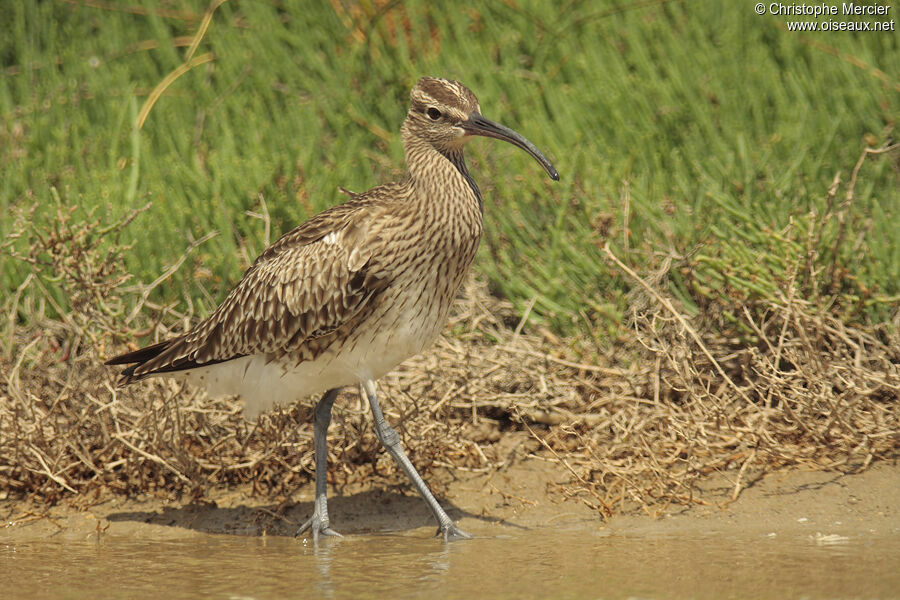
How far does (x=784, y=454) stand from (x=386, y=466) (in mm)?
1738

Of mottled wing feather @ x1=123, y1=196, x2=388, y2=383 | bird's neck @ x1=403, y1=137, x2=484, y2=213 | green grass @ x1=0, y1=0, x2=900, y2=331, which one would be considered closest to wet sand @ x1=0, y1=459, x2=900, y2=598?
mottled wing feather @ x1=123, y1=196, x2=388, y2=383

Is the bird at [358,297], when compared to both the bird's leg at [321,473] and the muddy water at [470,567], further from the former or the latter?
the muddy water at [470,567]

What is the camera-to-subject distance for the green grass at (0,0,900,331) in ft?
20.1

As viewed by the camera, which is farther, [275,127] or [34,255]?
[275,127]

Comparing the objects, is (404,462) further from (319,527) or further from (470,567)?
(470,567)

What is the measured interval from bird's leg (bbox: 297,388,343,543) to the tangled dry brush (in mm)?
192

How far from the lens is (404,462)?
5113mm

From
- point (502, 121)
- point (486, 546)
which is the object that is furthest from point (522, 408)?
point (502, 121)

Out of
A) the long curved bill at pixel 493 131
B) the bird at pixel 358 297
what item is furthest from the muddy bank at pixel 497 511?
the long curved bill at pixel 493 131

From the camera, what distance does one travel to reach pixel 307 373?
17.2 ft

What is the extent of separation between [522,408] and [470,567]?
4.16 ft

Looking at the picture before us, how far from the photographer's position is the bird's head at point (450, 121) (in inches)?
203

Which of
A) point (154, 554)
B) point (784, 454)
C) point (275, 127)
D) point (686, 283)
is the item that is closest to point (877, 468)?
point (784, 454)

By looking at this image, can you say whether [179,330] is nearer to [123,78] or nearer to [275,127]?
[275,127]
